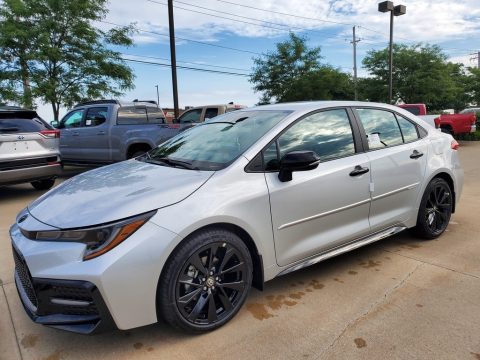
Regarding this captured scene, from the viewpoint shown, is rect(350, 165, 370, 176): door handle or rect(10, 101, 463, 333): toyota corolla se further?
rect(350, 165, 370, 176): door handle

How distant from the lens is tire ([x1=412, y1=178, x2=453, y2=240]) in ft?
14.1

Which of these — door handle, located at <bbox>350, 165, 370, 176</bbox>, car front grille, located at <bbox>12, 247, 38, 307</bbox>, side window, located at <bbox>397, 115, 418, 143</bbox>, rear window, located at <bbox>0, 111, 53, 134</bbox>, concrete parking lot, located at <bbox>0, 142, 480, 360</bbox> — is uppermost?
rear window, located at <bbox>0, 111, 53, 134</bbox>

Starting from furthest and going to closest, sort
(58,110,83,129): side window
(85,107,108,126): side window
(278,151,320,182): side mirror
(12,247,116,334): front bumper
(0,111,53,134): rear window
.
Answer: (58,110,83,129): side window < (85,107,108,126): side window < (0,111,53,134): rear window < (278,151,320,182): side mirror < (12,247,116,334): front bumper

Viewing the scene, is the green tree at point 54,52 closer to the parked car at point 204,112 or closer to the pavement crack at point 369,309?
the parked car at point 204,112

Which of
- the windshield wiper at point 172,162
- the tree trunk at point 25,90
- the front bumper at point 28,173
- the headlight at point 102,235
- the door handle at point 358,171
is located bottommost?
the front bumper at point 28,173

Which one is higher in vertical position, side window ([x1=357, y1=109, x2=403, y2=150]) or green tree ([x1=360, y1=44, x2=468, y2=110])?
green tree ([x1=360, y1=44, x2=468, y2=110])

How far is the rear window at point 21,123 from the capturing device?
6.90 metres

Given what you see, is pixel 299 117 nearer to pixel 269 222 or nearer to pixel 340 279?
pixel 269 222

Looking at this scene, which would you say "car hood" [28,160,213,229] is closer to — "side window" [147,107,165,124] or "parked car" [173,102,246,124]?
"side window" [147,107,165,124]

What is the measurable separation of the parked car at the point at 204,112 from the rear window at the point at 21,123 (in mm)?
5070

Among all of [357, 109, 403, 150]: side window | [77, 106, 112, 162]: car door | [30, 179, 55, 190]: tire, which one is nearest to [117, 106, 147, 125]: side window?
[77, 106, 112, 162]: car door

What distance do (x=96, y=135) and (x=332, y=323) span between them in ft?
26.5

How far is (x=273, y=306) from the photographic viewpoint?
3168 mm

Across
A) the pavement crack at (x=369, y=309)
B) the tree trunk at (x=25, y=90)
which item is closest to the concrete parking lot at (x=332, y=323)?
the pavement crack at (x=369, y=309)
